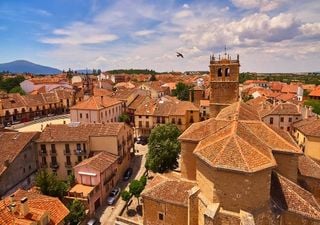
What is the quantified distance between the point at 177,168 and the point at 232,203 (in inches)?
778

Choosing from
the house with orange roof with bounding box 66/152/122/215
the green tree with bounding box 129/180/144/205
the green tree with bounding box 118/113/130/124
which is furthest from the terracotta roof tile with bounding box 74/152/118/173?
the green tree with bounding box 118/113/130/124

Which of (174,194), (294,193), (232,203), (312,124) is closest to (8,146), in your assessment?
(174,194)

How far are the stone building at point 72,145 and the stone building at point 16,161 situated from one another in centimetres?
120

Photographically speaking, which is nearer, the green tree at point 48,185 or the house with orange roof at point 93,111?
the green tree at point 48,185

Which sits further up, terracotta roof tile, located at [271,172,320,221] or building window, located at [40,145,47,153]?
terracotta roof tile, located at [271,172,320,221]

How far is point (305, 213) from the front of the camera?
18.1 m

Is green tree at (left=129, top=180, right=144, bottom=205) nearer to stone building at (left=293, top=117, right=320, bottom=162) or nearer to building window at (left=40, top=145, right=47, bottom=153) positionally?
building window at (left=40, top=145, right=47, bottom=153)

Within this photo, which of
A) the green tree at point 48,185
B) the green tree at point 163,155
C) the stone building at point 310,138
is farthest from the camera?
the stone building at point 310,138

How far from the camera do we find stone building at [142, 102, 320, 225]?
53.4 ft

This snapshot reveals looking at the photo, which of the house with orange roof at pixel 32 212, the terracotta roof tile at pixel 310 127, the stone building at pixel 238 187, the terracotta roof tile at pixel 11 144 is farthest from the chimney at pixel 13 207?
the terracotta roof tile at pixel 310 127

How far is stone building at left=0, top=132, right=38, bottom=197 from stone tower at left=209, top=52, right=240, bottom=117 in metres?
25.7

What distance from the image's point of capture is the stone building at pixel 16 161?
107ft

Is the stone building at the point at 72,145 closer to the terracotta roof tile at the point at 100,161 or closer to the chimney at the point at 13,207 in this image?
the terracotta roof tile at the point at 100,161

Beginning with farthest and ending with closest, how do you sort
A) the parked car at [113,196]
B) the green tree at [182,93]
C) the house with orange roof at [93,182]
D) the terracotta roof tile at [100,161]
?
the green tree at [182,93]
the terracotta roof tile at [100,161]
the parked car at [113,196]
the house with orange roof at [93,182]
